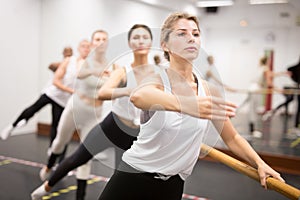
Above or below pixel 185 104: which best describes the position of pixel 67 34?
above

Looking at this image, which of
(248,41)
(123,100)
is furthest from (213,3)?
(123,100)

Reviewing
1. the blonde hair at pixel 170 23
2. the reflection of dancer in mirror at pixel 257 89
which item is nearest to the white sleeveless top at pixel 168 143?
the blonde hair at pixel 170 23

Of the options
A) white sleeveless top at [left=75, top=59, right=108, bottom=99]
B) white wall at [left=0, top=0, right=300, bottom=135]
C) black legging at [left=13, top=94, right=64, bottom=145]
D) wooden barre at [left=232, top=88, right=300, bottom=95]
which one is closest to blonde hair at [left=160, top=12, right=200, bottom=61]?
white sleeveless top at [left=75, top=59, right=108, bottom=99]

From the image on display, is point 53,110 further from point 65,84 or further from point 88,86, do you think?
point 88,86

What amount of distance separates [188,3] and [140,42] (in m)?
4.45

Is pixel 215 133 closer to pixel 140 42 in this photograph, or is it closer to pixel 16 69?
pixel 140 42

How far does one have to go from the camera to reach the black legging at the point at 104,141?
1758 mm

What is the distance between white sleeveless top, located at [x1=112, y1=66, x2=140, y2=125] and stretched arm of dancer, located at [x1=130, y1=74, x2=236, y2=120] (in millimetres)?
461

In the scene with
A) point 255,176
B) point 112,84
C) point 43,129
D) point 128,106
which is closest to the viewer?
point 255,176

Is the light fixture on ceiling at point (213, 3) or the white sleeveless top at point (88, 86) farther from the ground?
the light fixture on ceiling at point (213, 3)

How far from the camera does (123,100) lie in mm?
1758

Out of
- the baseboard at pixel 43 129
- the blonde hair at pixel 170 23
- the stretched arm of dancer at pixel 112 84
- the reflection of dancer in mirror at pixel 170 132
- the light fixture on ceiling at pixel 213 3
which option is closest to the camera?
the reflection of dancer in mirror at pixel 170 132

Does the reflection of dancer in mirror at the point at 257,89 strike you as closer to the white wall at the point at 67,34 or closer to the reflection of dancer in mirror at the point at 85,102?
the white wall at the point at 67,34

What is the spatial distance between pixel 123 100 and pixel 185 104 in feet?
2.19
